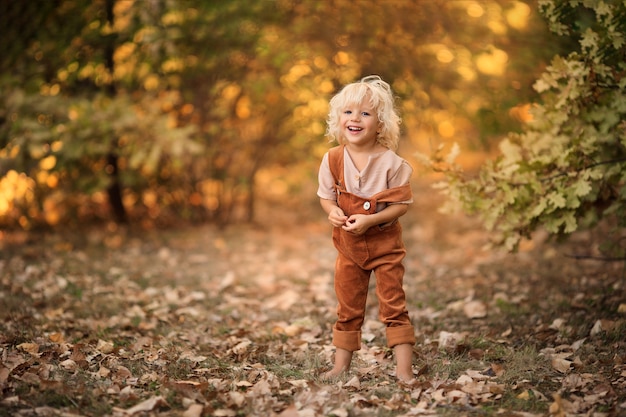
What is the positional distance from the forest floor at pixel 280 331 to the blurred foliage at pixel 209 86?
3.22ft

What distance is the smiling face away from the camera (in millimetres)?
3154

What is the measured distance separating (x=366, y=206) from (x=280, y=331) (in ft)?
5.00

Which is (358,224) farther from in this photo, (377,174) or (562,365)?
(562,365)

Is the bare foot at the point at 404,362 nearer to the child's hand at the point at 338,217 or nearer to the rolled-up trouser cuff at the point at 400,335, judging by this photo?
the rolled-up trouser cuff at the point at 400,335

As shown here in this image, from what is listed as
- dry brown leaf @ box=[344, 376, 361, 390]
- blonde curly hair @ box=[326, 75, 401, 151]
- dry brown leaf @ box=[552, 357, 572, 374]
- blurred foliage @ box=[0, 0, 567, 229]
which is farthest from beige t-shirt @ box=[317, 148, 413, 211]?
blurred foliage @ box=[0, 0, 567, 229]

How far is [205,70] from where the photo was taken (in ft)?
24.0

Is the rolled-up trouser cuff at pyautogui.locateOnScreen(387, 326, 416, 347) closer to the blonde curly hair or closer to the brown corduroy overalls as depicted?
the brown corduroy overalls

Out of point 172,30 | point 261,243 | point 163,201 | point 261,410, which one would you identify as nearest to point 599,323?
point 261,410

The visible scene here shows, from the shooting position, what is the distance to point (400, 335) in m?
3.22

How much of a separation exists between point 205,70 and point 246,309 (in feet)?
11.7

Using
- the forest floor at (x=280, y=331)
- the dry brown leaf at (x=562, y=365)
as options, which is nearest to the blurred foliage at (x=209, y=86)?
the forest floor at (x=280, y=331)

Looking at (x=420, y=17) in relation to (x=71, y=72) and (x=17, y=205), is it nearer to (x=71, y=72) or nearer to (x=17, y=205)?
(x=71, y=72)

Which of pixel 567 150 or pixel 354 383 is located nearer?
pixel 354 383

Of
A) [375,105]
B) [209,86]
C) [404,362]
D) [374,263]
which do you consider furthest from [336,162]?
[209,86]
